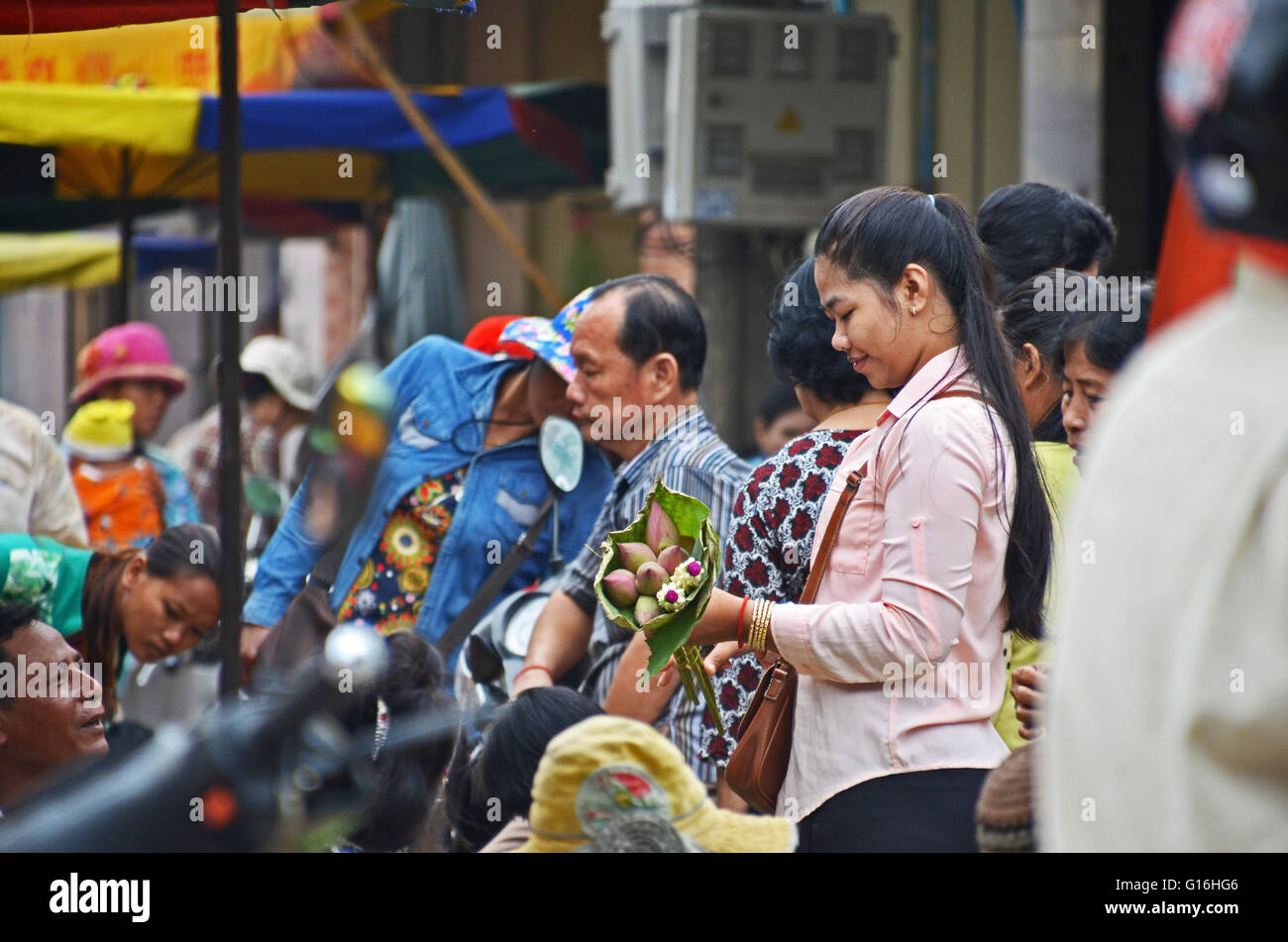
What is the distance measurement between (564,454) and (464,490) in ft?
0.92

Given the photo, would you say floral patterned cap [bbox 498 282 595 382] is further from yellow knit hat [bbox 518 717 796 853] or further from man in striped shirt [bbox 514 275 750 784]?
yellow knit hat [bbox 518 717 796 853]

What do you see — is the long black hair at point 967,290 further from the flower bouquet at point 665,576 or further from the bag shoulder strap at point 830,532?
the flower bouquet at point 665,576

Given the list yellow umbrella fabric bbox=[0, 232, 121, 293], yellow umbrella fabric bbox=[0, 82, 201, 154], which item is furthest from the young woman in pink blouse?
yellow umbrella fabric bbox=[0, 232, 121, 293]

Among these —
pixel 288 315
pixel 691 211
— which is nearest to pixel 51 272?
pixel 691 211

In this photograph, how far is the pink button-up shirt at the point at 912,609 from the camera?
2420mm

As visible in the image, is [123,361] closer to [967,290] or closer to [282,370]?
[282,370]

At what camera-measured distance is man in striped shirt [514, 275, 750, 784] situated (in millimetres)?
3609

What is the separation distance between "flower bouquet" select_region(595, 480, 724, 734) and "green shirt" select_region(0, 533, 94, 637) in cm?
163

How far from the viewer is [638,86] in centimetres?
839

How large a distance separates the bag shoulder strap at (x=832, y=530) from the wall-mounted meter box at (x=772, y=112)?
18.0 feet

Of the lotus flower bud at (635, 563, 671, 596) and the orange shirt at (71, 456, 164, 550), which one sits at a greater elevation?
the lotus flower bud at (635, 563, 671, 596)

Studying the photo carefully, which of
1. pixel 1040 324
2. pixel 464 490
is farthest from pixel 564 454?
pixel 1040 324

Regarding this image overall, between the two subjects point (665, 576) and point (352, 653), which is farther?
point (665, 576)
